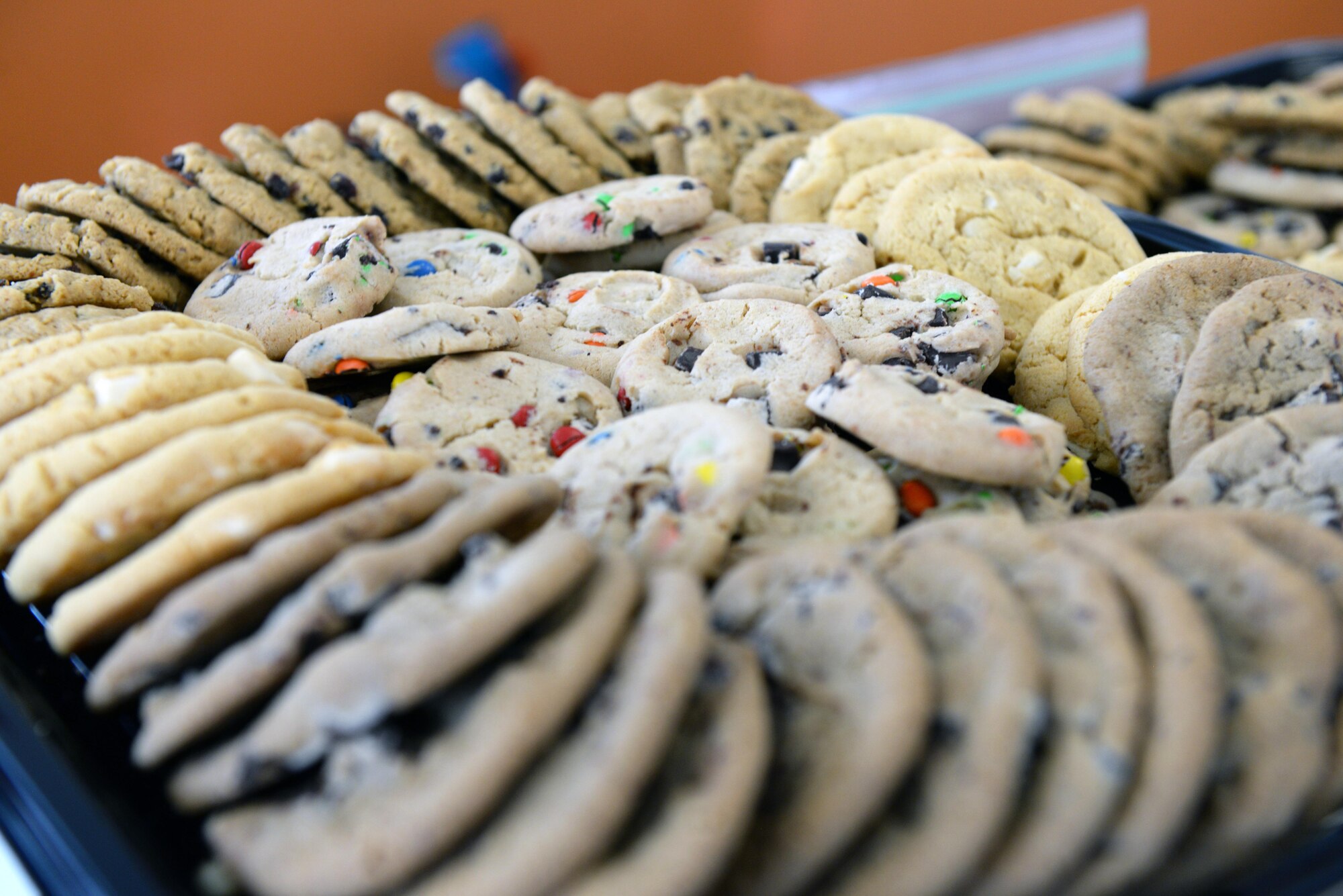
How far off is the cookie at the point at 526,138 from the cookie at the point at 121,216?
2.63ft

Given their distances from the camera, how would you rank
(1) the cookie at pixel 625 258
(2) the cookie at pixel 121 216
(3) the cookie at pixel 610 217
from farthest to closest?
(1) the cookie at pixel 625 258 → (3) the cookie at pixel 610 217 → (2) the cookie at pixel 121 216

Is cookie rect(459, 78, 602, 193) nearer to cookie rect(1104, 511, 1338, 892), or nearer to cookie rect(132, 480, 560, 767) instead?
cookie rect(132, 480, 560, 767)

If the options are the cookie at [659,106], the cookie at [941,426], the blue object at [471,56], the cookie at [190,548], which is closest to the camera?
the cookie at [190,548]

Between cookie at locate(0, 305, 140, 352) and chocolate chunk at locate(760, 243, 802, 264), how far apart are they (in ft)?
4.76

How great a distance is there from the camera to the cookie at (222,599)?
108cm

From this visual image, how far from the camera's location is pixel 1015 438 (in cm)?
147

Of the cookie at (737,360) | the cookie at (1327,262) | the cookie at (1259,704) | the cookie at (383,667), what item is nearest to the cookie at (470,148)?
the cookie at (737,360)

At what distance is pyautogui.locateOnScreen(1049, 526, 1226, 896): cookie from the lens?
3.30 feet

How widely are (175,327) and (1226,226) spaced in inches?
140

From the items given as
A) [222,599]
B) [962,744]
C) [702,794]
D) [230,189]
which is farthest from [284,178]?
[962,744]

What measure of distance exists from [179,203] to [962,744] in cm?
215

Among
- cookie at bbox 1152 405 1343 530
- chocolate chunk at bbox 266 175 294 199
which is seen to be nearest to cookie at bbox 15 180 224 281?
chocolate chunk at bbox 266 175 294 199

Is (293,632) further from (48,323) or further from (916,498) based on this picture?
(48,323)

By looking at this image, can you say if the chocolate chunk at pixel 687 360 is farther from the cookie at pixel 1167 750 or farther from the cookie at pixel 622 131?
the cookie at pixel 622 131
